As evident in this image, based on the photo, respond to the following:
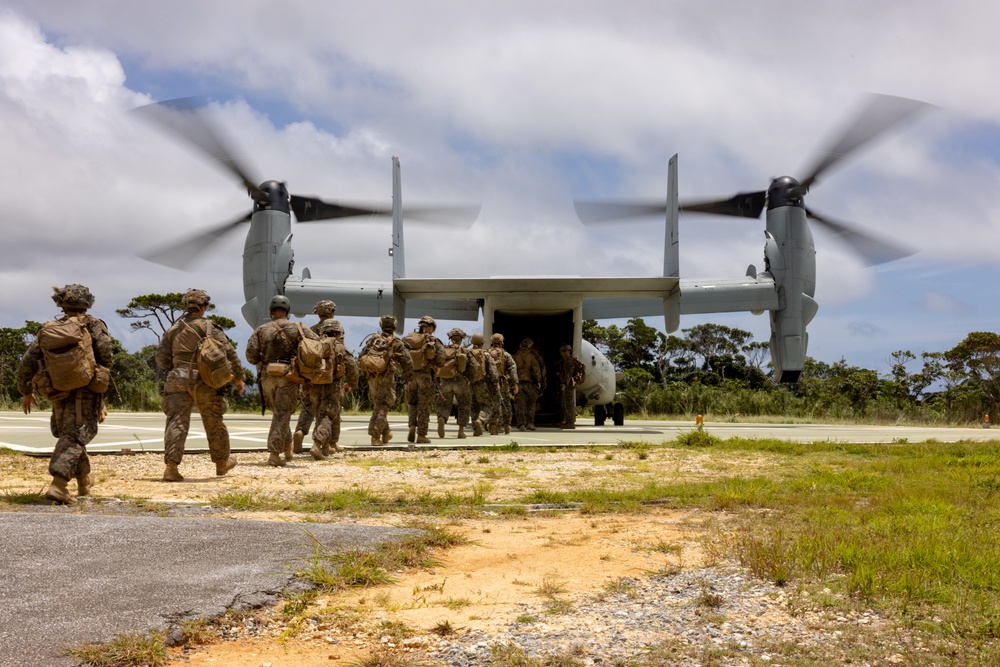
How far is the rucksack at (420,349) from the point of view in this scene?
12.2 meters

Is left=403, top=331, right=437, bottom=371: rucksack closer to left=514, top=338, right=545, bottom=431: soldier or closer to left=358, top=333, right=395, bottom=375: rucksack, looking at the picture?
left=358, top=333, right=395, bottom=375: rucksack

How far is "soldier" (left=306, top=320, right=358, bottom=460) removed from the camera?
9.83 metres

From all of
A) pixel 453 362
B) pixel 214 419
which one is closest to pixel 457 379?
pixel 453 362

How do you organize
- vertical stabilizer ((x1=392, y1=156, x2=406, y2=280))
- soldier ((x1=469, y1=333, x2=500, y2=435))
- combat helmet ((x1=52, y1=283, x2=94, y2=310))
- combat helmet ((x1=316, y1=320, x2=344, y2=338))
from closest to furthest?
1. combat helmet ((x1=52, y1=283, x2=94, y2=310))
2. combat helmet ((x1=316, y1=320, x2=344, y2=338))
3. soldier ((x1=469, y1=333, x2=500, y2=435))
4. vertical stabilizer ((x1=392, y1=156, x2=406, y2=280))

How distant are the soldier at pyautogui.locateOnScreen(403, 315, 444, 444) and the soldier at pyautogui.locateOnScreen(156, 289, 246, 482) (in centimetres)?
467

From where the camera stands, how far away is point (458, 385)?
13867 mm

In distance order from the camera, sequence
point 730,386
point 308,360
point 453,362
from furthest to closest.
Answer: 1. point 730,386
2. point 453,362
3. point 308,360

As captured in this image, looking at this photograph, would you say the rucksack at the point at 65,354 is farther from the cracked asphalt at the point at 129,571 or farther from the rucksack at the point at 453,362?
the rucksack at the point at 453,362

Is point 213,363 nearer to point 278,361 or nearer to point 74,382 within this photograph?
point 74,382

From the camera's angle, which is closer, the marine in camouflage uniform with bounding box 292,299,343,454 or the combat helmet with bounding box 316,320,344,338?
the marine in camouflage uniform with bounding box 292,299,343,454

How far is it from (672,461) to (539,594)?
663cm

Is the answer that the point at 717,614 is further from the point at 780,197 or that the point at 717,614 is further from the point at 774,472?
the point at 780,197

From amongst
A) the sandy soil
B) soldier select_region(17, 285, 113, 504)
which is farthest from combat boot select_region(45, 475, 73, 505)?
the sandy soil

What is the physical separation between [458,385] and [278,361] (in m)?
5.22
